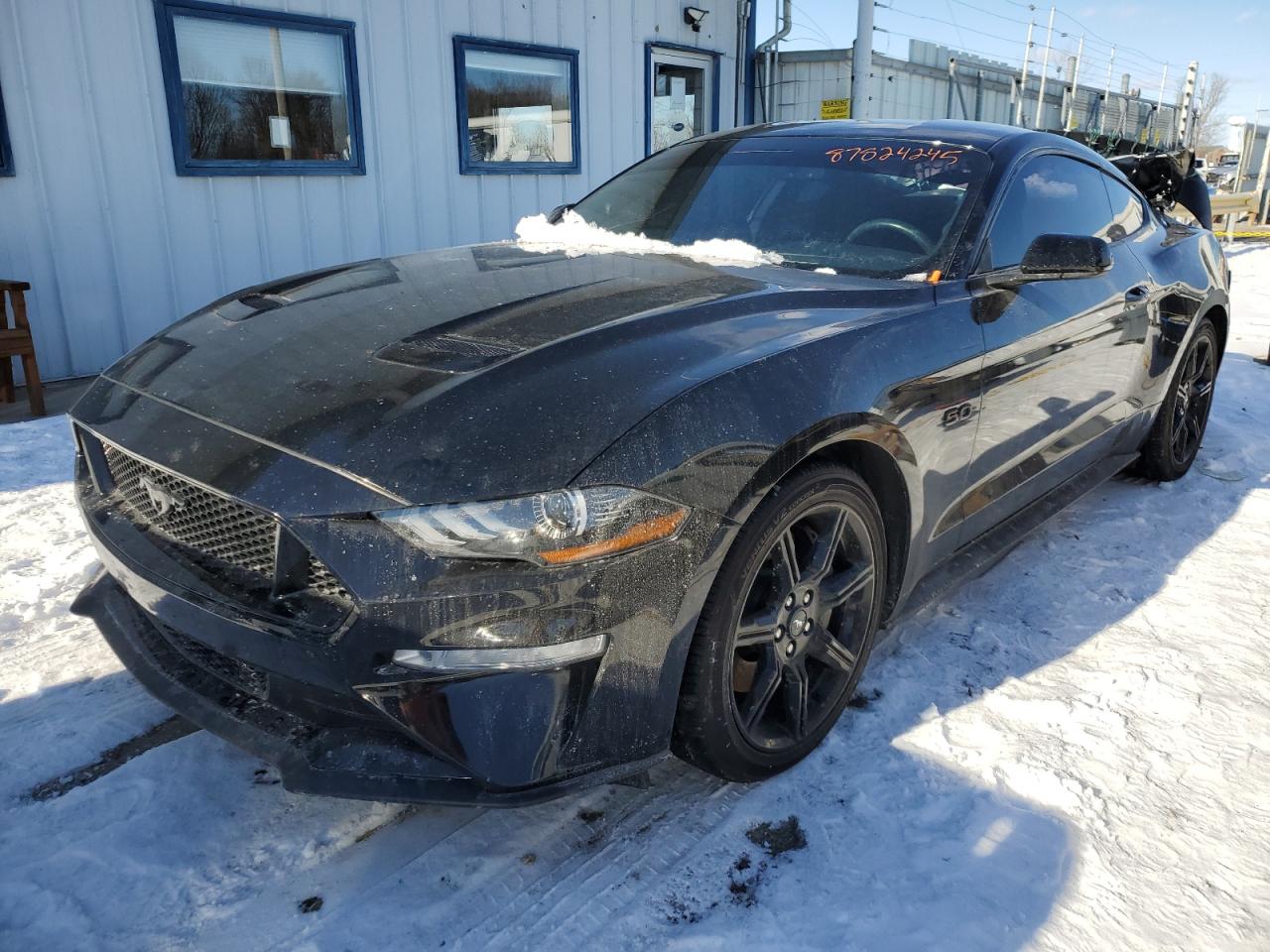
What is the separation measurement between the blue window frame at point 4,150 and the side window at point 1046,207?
5379 mm

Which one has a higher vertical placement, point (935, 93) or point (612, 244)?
point (935, 93)

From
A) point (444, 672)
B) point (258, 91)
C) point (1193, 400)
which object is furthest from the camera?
point (258, 91)

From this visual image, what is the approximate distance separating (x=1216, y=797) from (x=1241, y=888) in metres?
0.34

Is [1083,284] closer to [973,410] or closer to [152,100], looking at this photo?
[973,410]

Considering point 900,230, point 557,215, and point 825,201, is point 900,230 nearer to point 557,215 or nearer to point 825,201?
point 825,201

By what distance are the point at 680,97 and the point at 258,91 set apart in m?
4.51

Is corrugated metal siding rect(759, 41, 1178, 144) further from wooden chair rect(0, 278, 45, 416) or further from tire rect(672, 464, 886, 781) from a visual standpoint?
wooden chair rect(0, 278, 45, 416)

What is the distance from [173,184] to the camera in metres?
6.09

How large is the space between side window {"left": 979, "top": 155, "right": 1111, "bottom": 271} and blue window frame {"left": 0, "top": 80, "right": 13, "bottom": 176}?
5.38 metres

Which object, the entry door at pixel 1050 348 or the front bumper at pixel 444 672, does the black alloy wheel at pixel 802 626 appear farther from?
the entry door at pixel 1050 348

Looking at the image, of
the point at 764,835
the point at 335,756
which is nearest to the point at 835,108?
the point at 764,835

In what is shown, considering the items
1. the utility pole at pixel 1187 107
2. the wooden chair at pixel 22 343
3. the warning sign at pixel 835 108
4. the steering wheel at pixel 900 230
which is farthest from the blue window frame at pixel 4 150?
the utility pole at pixel 1187 107

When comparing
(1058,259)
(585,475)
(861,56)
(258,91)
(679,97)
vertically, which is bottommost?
(585,475)

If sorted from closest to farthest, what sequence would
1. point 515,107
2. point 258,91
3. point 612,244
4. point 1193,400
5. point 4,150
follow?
point 612,244, point 1193,400, point 4,150, point 258,91, point 515,107
